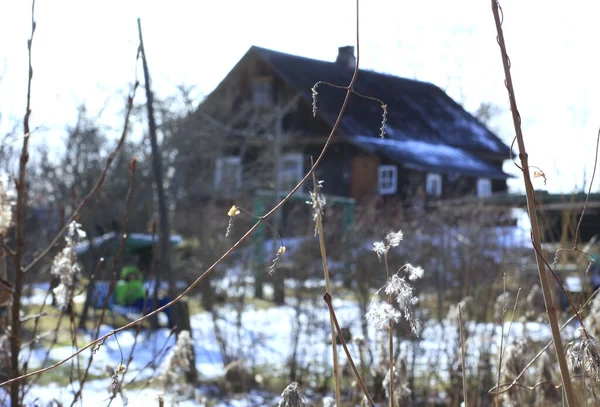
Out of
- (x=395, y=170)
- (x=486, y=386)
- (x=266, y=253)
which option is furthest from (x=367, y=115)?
(x=486, y=386)

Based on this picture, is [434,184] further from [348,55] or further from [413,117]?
[348,55]

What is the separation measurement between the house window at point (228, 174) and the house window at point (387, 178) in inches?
155

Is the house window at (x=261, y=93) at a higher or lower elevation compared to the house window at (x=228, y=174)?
higher

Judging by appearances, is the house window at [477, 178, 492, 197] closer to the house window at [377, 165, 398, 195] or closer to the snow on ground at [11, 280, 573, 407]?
the house window at [377, 165, 398, 195]

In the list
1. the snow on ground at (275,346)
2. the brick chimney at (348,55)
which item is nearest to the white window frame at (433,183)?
the snow on ground at (275,346)

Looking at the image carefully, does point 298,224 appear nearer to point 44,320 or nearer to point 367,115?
point 44,320

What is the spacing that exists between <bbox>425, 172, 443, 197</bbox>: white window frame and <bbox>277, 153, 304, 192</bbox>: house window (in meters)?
3.30

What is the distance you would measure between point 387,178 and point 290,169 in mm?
2831

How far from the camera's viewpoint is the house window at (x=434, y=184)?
18517mm

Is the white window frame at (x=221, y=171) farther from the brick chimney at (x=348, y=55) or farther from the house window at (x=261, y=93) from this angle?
the brick chimney at (x=348, y=55)

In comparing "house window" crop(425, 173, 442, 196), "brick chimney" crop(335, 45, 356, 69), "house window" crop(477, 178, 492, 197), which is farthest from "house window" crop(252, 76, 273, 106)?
"brick chimney" crop(335, 45, 356, 69)

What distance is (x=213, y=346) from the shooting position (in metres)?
7.99

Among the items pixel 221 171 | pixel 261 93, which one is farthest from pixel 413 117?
pixel 221 171

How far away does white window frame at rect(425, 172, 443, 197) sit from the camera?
18.5 metres
